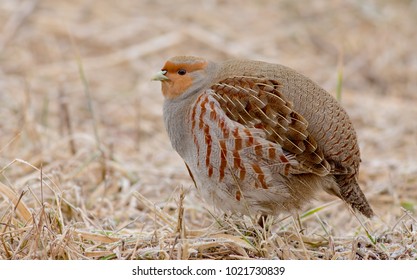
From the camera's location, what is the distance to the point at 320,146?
165 inches

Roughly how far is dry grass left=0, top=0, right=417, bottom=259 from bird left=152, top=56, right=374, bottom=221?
0.67 feet

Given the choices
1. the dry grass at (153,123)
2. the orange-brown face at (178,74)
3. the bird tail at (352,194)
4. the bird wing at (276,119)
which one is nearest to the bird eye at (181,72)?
the orange-brown face at (178,74)

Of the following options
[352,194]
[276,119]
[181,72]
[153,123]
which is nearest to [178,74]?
[181,72]

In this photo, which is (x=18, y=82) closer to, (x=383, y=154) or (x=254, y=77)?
(x=383, y=154)

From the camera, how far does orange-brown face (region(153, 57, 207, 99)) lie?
454 cm

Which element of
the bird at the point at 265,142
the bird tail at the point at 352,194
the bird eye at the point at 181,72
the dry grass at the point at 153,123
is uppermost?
the bird eye at the point at 181,72

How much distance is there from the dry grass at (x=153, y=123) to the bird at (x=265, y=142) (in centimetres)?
20

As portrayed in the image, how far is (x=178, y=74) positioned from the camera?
457 cm

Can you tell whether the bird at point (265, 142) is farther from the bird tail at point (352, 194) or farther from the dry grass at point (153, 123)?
the dry grass at point (153, 123)

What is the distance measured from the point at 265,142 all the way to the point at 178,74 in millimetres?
851

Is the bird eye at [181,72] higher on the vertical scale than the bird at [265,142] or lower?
higher

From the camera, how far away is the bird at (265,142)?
4105 mm

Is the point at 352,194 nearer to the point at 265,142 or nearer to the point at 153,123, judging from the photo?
the point at 265,142
